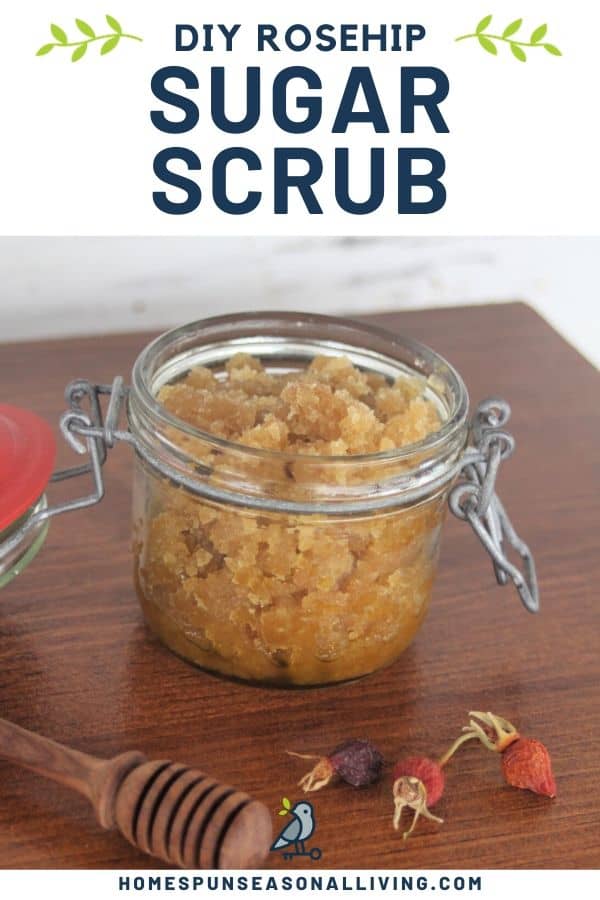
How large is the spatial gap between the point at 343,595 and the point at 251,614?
0.20 ft

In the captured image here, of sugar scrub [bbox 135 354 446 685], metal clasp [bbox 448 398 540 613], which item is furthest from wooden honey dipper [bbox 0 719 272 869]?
metal clasp [bbox 448 398 540 613]

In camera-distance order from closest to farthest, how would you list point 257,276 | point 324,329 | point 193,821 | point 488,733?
point 193,821 → point 488,733 → point 324,329 → point 257,276

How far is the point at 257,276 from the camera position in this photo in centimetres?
135

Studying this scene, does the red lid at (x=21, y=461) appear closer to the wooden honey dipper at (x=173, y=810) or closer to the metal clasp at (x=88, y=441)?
the metal clasp at (x=88, y=441)

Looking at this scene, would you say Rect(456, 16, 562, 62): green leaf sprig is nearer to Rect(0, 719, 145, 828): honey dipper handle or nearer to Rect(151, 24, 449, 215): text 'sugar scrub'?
Rect(151, 24, 449, 215): text 'sugar scrub'

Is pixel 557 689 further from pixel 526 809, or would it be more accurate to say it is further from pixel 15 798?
pixel 15 798

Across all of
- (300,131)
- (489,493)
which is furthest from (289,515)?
(300,131)

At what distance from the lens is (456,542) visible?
0.95 metres

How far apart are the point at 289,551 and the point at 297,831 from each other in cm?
17

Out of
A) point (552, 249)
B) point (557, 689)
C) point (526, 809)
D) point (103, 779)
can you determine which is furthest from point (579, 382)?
point (103, 779)

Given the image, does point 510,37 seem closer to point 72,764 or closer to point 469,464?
point 469,464

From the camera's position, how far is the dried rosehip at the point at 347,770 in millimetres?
688

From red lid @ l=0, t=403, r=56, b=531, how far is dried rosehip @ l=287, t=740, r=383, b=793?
0.26m
